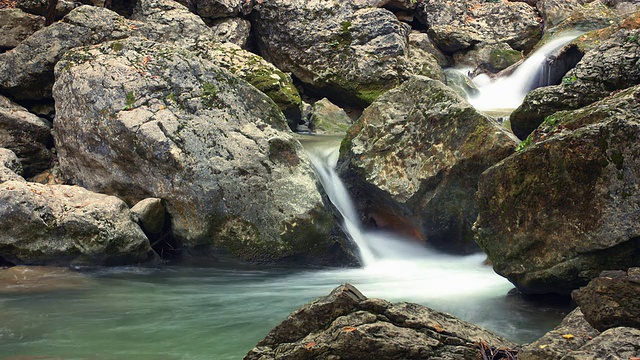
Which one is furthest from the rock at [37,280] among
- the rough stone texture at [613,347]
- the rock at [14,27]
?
the rough stone texture at [613,347]

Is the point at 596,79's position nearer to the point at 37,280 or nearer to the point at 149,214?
the point at 149,214

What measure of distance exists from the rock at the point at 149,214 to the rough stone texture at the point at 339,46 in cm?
819

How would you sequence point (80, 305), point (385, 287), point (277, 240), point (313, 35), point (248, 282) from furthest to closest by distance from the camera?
point (313, 35) → point (277, 240) → point (248, 282) → point (385, 287) → point (80, 305)

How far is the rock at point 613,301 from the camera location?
3105 mm

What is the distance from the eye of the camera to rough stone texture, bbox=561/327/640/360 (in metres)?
2.69

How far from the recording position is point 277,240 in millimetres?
8422

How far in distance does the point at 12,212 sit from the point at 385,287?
17.8 ft

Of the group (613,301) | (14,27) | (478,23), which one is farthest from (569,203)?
(478,23)

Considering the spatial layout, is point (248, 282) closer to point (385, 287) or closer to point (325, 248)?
point (325, 248)

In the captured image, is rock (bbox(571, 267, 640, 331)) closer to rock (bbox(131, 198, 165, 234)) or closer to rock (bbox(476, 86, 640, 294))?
rock (bbox(476, 86, 640, 294))

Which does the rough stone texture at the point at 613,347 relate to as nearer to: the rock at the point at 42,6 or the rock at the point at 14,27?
the rock at the point at 14,27

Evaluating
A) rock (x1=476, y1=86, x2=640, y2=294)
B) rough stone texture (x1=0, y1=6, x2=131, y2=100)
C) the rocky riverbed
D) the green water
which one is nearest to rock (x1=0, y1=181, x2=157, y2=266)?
the rocky riverbed

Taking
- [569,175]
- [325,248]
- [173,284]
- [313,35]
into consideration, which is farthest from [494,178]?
[313,35]

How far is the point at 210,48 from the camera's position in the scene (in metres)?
13.5
